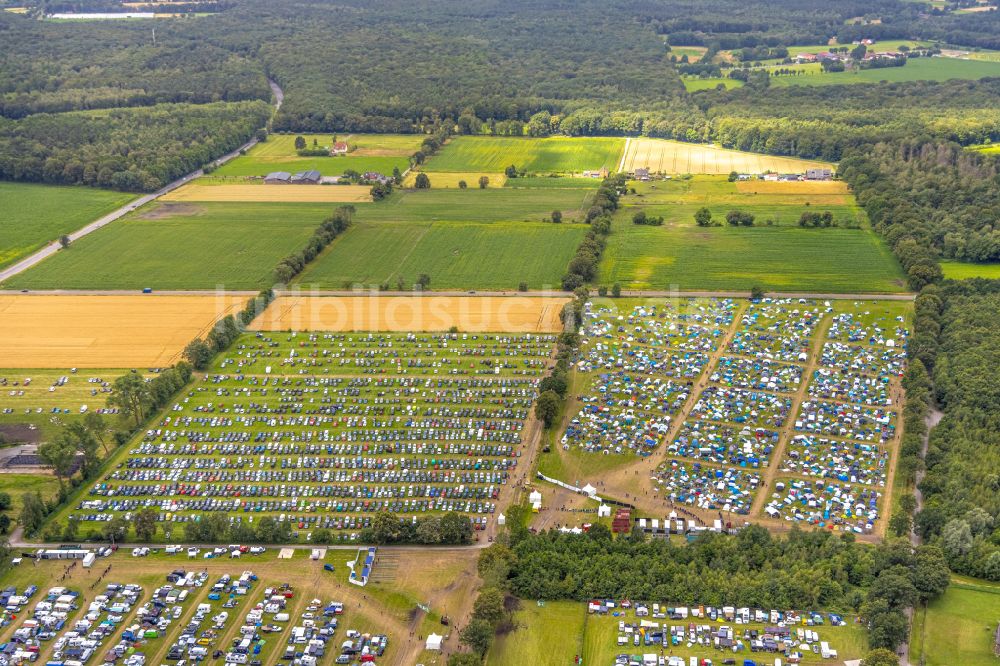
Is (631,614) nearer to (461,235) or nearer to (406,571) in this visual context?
(406,571)

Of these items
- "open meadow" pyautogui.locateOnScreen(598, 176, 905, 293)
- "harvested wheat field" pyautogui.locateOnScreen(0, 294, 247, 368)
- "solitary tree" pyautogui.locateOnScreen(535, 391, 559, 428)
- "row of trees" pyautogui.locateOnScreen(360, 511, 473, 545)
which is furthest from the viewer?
"open meadow" pyautogui.locateOnScreen(598, 176, 905, 293)

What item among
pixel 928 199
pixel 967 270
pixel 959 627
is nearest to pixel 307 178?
pixel 928 199

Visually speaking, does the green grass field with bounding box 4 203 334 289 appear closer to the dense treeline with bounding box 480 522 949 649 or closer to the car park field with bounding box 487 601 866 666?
the dense treeline with bounding box 480 522 949 649

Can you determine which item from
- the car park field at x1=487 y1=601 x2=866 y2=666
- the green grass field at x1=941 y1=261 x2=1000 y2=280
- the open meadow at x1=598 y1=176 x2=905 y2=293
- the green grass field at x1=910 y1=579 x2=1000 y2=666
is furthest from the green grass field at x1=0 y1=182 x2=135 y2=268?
the green grass field at x1=941 y1=261 x2=1000 y2=280

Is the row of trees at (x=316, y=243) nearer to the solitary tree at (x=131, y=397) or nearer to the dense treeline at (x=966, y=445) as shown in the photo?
the solitary tree at (x=131, y=397)

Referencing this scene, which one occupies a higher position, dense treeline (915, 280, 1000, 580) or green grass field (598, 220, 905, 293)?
green grass field (598, 220, 905, 293)

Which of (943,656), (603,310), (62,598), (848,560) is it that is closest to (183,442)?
(62,598)
